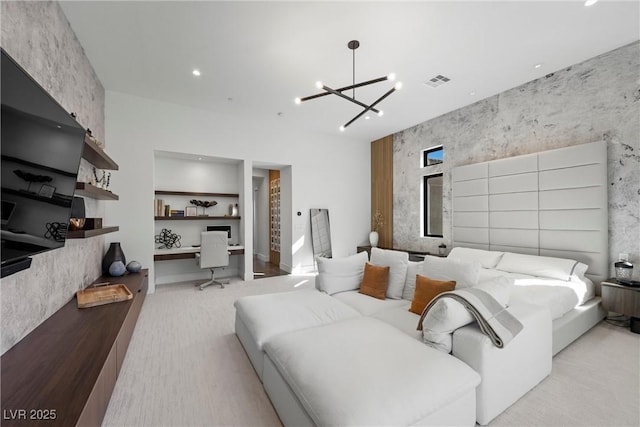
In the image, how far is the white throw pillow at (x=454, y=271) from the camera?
231 centimetres

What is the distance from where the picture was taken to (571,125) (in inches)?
141

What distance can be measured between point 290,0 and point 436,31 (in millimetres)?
1594

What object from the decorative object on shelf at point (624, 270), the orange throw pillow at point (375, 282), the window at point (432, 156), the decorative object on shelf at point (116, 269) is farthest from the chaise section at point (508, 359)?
the decorative object on shelf at point (116, 269)

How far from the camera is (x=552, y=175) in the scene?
11.8 feet

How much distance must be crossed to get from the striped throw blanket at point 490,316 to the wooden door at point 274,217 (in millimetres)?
5285

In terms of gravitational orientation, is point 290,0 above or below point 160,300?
above

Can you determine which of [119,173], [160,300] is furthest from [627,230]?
[119,173]

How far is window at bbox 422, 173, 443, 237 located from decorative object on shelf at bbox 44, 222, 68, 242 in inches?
215

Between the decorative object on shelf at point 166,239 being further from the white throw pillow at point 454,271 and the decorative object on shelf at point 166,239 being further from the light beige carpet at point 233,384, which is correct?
the white throw pillow at point 454,271

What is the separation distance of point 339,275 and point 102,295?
2506 mm

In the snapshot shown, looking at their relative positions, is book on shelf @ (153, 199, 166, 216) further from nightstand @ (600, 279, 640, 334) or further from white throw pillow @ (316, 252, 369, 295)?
nightstand @ (600, 279, 640, 334)

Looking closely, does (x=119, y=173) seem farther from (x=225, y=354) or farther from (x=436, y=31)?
(x=436, y=31)

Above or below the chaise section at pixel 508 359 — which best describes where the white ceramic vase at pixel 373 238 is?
above

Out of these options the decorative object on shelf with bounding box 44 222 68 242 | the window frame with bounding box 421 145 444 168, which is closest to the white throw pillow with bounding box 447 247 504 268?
the window frame with bounding box 421 145 444 168
